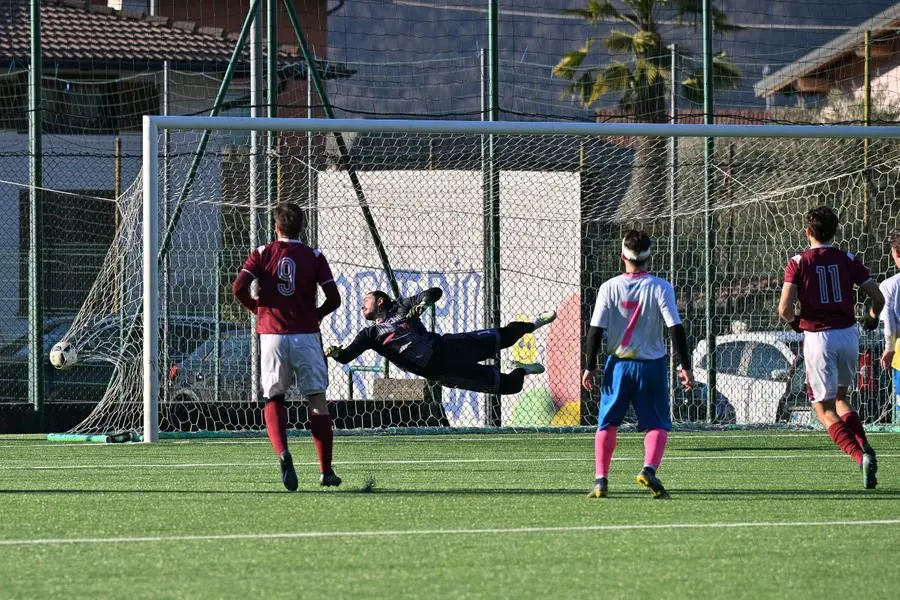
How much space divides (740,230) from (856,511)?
9.51 metres

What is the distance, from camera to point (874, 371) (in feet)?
54.5

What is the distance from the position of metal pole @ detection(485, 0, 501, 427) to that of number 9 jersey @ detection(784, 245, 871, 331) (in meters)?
6.93

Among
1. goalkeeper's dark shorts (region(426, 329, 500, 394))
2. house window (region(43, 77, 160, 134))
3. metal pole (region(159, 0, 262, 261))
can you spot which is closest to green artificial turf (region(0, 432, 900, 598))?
goalkeeper's dark shorts (region(426, 329, 500, 394))

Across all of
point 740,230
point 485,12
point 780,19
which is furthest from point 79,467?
point 780,19

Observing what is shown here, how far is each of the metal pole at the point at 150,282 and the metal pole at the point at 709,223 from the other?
6.34 meters

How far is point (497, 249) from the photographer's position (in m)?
16.1

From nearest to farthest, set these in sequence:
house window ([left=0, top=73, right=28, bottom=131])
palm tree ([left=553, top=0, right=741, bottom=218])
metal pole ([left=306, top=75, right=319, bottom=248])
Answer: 1. metal pole ([left=306, top=75, right=319, bottom=248])
2. house window ([left=0, top=73, right=28, bottom=131])
3. palm tree ([left=553, top=0, right=741, bottom=218])

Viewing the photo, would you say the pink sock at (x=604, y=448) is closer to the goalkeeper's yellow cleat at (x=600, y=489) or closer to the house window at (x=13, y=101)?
the goalkeeper's yellow cleat at (x=600, y=489)

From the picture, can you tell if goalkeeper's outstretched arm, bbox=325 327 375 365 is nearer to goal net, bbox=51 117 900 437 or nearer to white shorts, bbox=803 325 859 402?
goal net, bbox=51 117 900 437

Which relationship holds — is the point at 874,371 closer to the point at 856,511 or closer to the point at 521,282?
the point at 521,282

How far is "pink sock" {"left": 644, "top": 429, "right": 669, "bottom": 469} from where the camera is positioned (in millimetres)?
8477

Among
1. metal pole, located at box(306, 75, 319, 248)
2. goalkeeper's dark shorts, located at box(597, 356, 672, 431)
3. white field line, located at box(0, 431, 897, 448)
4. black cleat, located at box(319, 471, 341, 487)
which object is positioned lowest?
white field line, located at box(0, 431, 897, 448)

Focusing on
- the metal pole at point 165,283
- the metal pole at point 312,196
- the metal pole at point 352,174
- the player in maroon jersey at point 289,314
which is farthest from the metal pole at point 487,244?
the player in maroon jersey at point 289,314

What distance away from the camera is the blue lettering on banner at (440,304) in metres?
16.1
